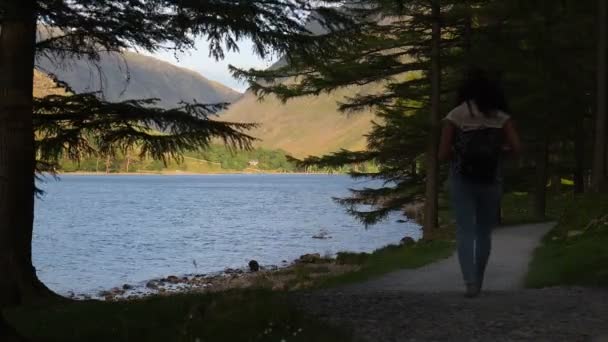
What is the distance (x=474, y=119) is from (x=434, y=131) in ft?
40.1

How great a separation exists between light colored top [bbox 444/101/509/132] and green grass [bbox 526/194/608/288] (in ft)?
8.99

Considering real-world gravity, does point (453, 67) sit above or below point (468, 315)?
above

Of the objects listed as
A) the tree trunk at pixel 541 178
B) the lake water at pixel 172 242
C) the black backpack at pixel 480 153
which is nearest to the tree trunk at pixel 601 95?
the tree trunk at pixel 541 178

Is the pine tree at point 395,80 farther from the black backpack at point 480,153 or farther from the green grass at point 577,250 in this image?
the black backpack at point 480,153

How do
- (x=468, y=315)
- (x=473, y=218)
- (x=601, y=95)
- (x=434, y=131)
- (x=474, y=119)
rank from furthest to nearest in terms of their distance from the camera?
(x=434, y=131)
(x=601, y=95)
(x=473, y=218)
(x=474, y=119)
(x=468, y=315)

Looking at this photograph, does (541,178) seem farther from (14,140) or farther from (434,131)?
(14,140)

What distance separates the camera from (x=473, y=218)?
638 centimetres

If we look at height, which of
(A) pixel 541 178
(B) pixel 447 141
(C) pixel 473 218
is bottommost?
(C) pixel 473 218

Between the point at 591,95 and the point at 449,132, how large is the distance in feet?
52.4

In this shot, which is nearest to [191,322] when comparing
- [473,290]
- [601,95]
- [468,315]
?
[468,315]

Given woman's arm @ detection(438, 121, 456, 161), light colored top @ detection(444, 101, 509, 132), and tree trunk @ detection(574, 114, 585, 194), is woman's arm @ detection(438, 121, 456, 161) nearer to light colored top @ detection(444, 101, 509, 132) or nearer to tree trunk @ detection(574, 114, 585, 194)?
light colored top @ detection(444, 101, 509, 132)

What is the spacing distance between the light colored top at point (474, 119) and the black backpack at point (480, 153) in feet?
0.13

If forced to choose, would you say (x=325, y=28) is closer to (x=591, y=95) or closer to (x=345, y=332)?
(x=345, y=332)

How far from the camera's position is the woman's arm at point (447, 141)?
626cm
